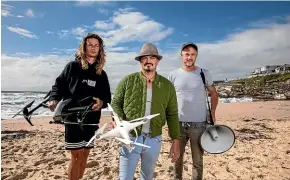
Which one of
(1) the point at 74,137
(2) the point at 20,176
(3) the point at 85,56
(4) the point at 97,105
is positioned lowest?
(2) the point at 20,176

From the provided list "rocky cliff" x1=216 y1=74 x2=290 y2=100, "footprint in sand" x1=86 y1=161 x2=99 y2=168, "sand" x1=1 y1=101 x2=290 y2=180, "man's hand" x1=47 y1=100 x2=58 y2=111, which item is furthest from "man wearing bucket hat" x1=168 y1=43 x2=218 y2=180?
"rocky cliff" x1=216 y1=74 x2=290 y2=100

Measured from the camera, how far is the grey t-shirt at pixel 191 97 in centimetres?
369

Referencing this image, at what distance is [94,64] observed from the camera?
3160mm

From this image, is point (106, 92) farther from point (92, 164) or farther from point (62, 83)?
→ point (92, 164)

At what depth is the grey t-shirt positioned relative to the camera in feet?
12.1

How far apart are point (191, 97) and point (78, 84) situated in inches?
59.8

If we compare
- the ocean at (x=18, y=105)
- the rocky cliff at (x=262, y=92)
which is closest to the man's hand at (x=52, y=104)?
the ocean at (x=18, y=105)

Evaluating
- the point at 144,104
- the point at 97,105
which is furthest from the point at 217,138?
the point at 97,105

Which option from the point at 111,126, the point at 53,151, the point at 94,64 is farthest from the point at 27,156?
the point at 111,126

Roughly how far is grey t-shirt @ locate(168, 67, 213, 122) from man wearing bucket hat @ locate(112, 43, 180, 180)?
0.91 meters

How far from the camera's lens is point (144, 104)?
2723 millimetres

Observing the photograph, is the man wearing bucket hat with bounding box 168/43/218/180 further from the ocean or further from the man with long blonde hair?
the ocean

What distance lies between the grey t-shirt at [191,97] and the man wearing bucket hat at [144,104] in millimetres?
909

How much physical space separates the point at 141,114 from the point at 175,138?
1.80ft
